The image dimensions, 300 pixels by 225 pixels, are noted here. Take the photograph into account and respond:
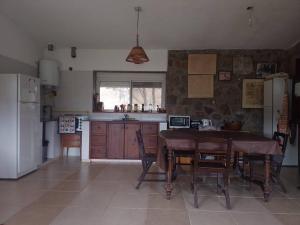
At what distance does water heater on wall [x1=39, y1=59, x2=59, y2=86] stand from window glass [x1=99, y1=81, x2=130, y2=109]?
46.4 inches

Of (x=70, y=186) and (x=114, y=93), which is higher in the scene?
(x=114, y=93)

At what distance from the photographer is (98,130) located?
260 inches

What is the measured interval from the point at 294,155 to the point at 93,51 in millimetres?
5006

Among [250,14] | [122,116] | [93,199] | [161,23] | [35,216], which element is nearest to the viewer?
[35,216]

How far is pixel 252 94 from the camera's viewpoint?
22.3ft

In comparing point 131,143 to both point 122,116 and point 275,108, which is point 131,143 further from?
point 275,108

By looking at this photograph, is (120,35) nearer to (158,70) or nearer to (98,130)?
(158,70)

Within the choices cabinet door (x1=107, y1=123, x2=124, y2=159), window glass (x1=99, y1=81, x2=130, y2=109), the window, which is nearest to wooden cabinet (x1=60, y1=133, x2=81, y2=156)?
cabinet door (x1=107, y1=123, x2=124, y2=159)

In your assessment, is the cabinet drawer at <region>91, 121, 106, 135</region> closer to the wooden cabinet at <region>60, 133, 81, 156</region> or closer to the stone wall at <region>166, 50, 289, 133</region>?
the wooden cabinet at <region>60, 133, 81, 156</region>

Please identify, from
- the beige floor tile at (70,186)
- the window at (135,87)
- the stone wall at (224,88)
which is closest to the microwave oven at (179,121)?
the stone wall at (224,88)

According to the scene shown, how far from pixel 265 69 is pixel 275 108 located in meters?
1.14

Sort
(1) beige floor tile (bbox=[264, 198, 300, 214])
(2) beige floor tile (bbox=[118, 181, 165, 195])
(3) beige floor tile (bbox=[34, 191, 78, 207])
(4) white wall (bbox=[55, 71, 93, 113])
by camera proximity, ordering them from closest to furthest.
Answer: (1) beige floor tile (bbox=[264, 198, 300, 214]) < (3) beige floor tile (bbox=[34, 191, 78, 207]) < (2) beige floor tile (bbox=[118, 181, 165, 195]) < (4) white wall (bbox=[55, 71, 93, 113])

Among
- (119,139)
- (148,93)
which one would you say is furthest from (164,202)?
(148,93)

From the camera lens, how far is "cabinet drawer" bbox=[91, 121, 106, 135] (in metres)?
6.59
